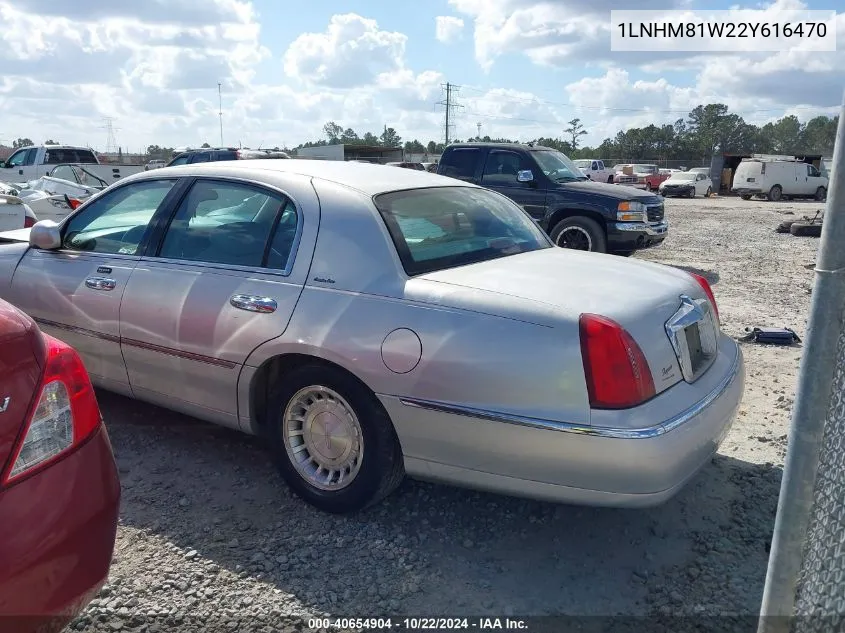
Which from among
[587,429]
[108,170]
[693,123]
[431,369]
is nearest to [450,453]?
[431,369]

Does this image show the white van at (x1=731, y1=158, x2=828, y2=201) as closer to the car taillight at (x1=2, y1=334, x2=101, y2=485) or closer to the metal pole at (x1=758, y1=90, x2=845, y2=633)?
the metal pole at (x1=758, y1=90, x2=845, y2=633)

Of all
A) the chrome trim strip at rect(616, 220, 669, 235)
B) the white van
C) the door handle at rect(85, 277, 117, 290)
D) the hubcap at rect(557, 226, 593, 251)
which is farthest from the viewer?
the white van

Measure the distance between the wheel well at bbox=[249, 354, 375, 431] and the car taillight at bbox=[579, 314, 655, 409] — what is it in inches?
48.5

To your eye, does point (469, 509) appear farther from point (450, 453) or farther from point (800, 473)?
point (800, 473)

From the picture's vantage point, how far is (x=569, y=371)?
2615 mm

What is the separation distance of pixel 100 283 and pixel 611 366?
2.91 meters

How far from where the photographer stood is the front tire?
10.1ft

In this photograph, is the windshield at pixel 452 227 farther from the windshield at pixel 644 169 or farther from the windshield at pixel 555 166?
the windshield at pixel 644 169

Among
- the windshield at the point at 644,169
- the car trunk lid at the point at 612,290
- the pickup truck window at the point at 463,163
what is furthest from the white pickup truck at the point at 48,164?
the windshield at the point at 644,169

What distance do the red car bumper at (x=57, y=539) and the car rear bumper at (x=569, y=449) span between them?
120 cm

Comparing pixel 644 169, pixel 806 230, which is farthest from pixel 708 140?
pixel 806 230

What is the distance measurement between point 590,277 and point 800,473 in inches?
60.3

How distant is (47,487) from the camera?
194 cm

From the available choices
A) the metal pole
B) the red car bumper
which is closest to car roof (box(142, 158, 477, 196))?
the red car bumper
